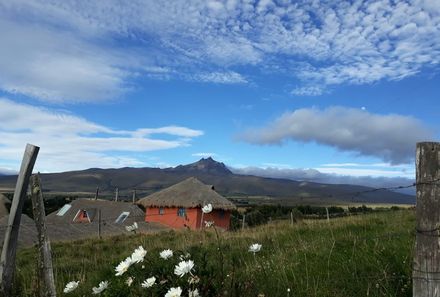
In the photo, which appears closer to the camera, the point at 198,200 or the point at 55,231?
the point at 55,231

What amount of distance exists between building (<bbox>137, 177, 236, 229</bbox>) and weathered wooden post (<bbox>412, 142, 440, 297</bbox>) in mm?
32773

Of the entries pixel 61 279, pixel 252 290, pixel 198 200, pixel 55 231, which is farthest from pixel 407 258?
pixel 198 200

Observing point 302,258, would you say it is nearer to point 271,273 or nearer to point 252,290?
point 271,273

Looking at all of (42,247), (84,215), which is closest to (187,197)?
(84,215)

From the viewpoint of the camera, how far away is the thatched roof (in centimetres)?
3872

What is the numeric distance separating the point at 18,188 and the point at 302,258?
358 centimetres

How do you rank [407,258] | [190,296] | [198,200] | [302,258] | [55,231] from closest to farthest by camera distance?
[190,296], [407,258], [302,258], [55,231], [198,200]

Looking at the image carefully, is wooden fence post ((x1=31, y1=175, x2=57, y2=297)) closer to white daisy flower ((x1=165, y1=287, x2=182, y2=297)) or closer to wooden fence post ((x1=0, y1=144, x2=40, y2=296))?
wooden fence post ((x1=0, y1=144, x2=40, y2=296))

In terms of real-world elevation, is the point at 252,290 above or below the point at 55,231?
above

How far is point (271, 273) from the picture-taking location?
191 inches

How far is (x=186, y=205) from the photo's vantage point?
3875cm

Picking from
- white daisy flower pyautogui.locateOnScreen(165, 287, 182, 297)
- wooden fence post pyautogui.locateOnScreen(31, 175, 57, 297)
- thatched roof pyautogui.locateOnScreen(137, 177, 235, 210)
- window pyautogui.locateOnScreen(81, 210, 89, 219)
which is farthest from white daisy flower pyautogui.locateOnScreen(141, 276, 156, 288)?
window pyautogui.locateOnScreen(81, 210, 89, 219)

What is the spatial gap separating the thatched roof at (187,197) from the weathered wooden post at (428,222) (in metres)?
34.1

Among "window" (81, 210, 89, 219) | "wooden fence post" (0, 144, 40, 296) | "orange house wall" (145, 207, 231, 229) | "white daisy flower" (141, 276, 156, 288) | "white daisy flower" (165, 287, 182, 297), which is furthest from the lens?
"window" (81, 210, 89, 219)
